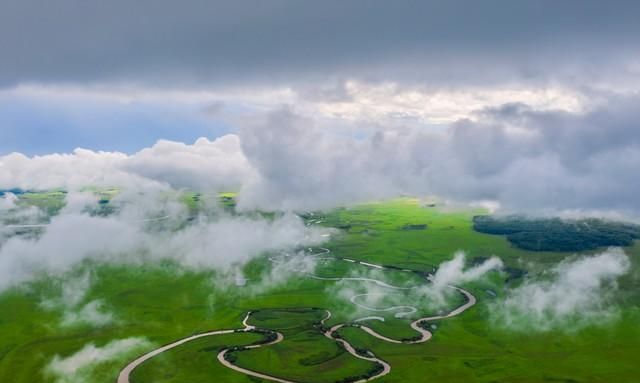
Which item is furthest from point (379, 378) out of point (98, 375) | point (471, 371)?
point (98, 375)

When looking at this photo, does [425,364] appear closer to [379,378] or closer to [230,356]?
[379,378]

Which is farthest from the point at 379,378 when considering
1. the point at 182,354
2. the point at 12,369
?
the point at 12,369

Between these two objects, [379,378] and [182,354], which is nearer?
[379,378]

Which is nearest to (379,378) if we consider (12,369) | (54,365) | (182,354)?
(182,354)

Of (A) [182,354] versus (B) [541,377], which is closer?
(B) [541,377]

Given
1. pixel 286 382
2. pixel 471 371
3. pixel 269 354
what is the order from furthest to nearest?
pixel 269 354 → pixel 471 371 → pixel 286 382

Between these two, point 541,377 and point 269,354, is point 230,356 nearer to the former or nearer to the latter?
point 269,354

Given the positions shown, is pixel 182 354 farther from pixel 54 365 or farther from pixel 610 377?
pixel 610 377

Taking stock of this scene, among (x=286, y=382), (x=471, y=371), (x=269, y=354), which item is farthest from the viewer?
(x=269, y=354)
